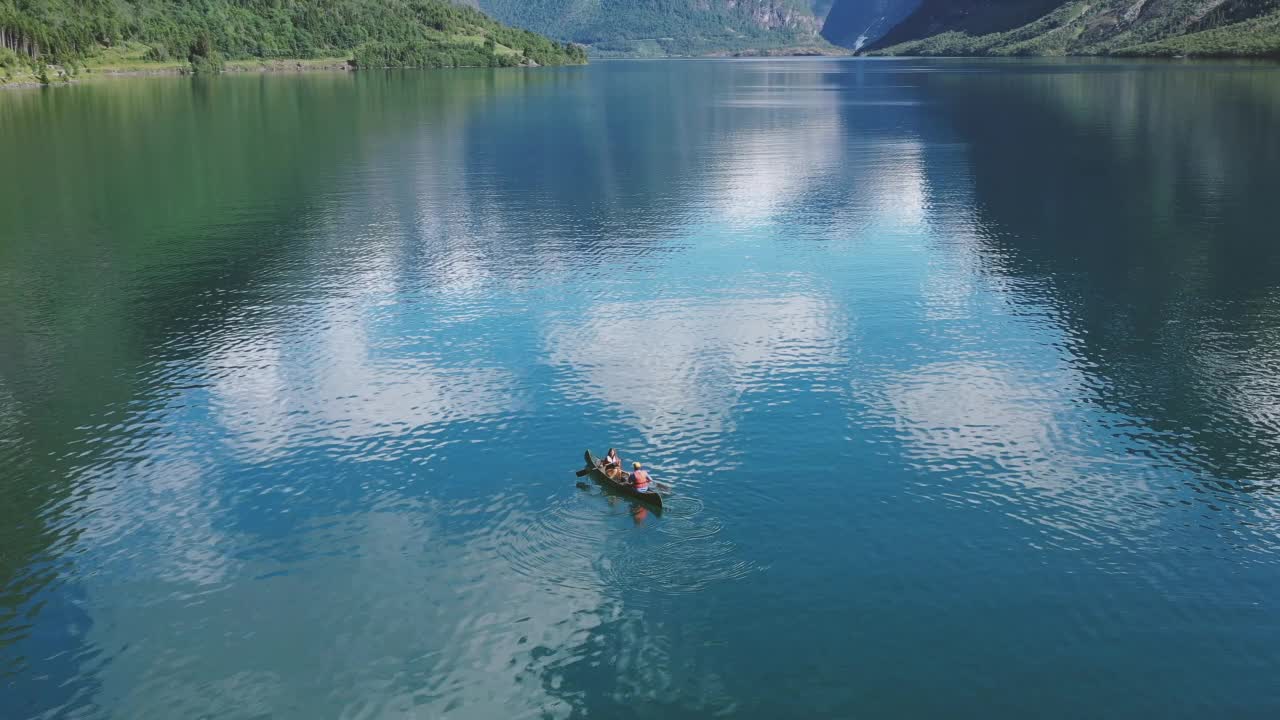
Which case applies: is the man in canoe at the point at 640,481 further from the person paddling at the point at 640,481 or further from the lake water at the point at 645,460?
the lake water at the point at 645,460

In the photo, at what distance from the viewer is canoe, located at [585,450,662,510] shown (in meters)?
43.0

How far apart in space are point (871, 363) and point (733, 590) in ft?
91.2

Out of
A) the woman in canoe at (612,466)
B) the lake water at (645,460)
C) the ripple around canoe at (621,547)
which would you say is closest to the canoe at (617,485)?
the woman in canoe at (612,466)

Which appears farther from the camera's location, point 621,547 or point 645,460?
point 645,460

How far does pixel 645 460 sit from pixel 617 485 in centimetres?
575

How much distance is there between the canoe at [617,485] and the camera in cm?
4303

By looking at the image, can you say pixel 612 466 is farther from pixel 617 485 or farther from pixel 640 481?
pixel 640 481

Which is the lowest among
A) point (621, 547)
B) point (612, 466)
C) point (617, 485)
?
point (621, 547)

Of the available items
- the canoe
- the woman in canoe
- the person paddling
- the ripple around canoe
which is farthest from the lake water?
the woman in canoe

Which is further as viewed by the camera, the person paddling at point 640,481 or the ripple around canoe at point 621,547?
the person paddling at point 640,481

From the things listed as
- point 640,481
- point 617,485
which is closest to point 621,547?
point 640,481

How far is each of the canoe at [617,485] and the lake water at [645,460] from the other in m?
0.70

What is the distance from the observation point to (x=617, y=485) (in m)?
43.8

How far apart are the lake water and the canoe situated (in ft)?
2.31
